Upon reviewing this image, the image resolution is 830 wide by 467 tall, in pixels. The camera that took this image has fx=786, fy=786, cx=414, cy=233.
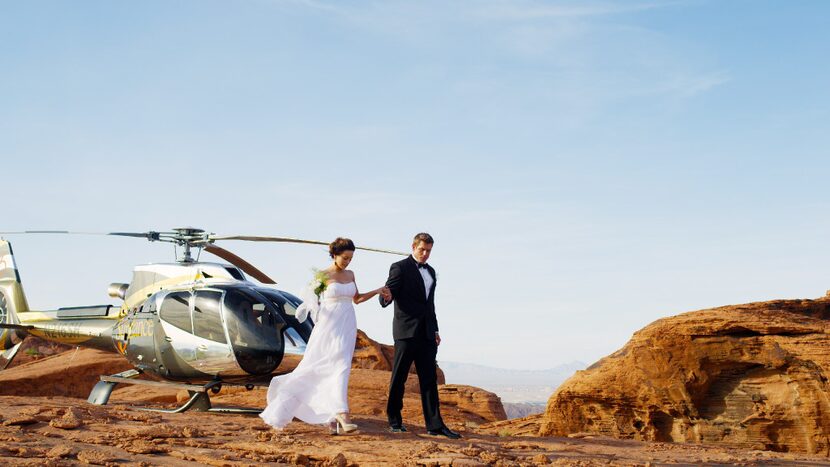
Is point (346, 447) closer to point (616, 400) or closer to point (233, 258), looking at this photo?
point (616, 400)

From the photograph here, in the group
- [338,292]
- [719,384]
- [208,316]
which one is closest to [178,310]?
[208,316]

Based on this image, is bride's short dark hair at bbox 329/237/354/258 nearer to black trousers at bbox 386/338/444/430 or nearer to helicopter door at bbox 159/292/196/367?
black trousers at bbox 386/338/444/430

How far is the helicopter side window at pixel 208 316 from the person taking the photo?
36.7 ft

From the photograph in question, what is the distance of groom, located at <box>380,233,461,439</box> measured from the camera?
8.42m

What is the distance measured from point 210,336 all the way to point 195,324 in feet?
1.25

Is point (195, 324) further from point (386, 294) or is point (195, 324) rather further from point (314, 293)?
point (386, 294)

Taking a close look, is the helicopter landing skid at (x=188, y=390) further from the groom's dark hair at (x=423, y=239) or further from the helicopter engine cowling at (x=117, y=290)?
the groom's dark hair at (x=423, y=239)

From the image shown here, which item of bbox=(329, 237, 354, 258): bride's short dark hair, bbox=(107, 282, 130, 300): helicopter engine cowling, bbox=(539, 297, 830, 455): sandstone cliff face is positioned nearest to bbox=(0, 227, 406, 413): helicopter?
bbox=(107, 282, 130, 300): helicopter engine cowling

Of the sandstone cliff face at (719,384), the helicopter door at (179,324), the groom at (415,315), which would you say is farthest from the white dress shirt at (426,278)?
the helicopter door at (179,324)

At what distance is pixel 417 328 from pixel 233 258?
596cm

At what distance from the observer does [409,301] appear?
27.7ft

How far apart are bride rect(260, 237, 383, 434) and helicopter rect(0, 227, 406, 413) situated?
241 centimetres

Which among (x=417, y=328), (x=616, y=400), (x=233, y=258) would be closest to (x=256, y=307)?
(x=233, y=258)

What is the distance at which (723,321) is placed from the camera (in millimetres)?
10812
